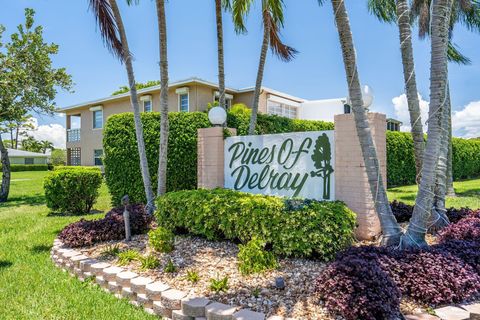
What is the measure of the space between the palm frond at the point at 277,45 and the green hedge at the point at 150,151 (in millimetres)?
2914

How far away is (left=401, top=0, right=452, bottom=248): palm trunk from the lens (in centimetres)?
404

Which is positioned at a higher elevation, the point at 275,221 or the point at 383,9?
the point at 383,9

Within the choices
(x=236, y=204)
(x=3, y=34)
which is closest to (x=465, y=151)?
(x=236, y=204)

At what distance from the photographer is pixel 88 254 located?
5043 mm

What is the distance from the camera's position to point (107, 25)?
22.3 ft

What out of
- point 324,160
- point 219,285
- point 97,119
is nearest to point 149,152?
point 324,160

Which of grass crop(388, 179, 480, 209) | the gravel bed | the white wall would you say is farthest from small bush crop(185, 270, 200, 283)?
the white wall

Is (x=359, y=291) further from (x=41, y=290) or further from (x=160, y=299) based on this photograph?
(x=41, y=290)

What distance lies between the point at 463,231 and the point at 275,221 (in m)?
2.76

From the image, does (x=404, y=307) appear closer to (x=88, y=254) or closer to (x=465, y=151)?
(x=88, y=254)

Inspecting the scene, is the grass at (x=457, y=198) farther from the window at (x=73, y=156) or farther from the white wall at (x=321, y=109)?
the window at (x=73, y=156)

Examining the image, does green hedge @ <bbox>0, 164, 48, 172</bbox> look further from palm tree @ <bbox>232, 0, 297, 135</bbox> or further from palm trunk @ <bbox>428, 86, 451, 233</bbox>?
palm trunk @ <bbox>428, 86, 451, 233</bbox>

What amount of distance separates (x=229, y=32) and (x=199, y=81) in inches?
293

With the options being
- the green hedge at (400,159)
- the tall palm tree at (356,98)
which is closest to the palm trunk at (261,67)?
the tall palm tree at (356,98)
